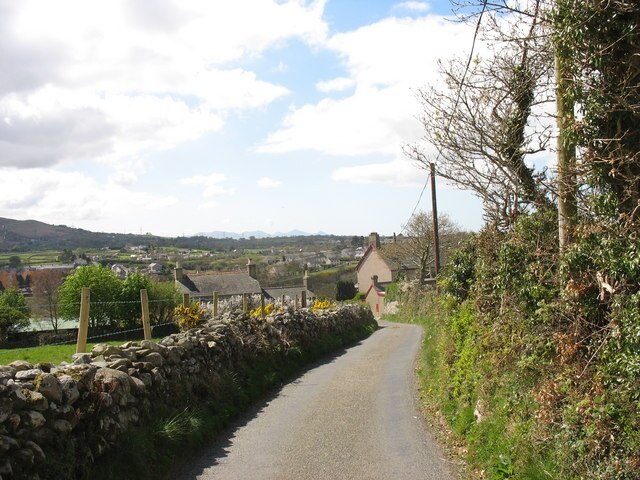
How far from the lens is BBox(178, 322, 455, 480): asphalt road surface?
834 cm

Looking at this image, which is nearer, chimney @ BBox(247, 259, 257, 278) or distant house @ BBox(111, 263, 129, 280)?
distant house @ BBox(111, 263, 129, 280)

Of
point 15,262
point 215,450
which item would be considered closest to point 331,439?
point 215,450

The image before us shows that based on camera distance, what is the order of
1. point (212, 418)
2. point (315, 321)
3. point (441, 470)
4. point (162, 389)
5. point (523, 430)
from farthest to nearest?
point (315, 321), point (212, 418), point (162, 389), point (441, 470), point (523, 430)

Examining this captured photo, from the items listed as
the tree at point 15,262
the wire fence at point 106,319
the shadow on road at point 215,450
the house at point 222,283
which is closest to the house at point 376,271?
the house at point 222,283

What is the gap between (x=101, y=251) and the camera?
124 metres

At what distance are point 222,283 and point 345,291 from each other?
50.4 ft

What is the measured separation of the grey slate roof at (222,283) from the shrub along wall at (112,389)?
57565 mm

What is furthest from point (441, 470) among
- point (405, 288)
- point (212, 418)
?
point (405, 288)

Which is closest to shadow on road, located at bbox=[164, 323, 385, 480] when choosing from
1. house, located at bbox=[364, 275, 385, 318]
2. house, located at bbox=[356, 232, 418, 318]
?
house, located at bbox=[364, 275, 385, 318]

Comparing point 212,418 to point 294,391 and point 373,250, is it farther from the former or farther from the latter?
point 373,250

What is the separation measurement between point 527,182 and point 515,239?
2.51 metres

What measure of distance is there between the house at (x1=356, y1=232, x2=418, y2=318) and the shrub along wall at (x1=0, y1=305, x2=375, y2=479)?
159ft

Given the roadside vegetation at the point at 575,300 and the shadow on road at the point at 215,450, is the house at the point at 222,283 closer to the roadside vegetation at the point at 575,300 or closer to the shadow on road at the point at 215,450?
the shadow on road at the point at 215,450

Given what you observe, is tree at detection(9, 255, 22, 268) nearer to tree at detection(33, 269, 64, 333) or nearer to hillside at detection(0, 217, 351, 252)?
hillside at detection(0, 217, 351, 252)
